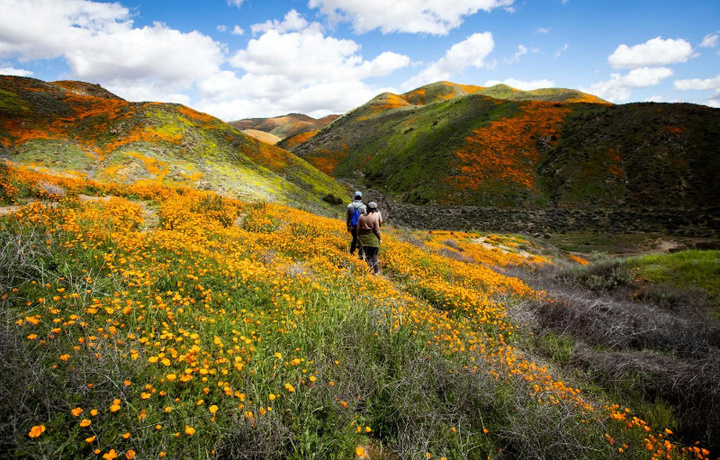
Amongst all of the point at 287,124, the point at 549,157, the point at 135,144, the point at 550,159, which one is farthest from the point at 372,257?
the point at 287,124

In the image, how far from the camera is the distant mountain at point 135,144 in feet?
60.3

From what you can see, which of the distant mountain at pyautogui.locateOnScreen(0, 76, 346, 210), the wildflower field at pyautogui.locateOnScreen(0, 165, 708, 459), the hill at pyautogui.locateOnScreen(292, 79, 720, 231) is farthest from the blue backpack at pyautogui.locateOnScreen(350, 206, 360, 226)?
the hill at pyautogui.locateOnScreen(292, 79, 720, 231)

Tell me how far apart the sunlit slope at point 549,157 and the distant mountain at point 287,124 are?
9989cm

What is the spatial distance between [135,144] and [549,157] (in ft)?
174

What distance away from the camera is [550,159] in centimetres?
4731

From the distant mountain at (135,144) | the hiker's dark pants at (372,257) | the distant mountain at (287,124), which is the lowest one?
the hiker's dark pants at (372,257)

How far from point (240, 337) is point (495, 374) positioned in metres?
3.40

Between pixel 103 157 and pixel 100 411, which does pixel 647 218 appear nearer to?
pixel 100 411

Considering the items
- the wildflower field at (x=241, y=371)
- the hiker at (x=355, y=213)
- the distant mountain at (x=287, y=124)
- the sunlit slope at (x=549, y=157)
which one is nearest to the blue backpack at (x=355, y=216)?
the hiker at (x=355, y=213)

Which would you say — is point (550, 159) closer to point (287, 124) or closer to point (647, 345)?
point (647, 345)

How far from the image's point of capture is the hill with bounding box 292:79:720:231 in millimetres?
37844

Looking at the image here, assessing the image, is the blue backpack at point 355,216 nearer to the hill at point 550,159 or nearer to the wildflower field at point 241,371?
the wildflower field at point 241,371

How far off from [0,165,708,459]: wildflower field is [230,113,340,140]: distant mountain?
160 m

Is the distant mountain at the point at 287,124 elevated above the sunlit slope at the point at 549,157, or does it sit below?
above
